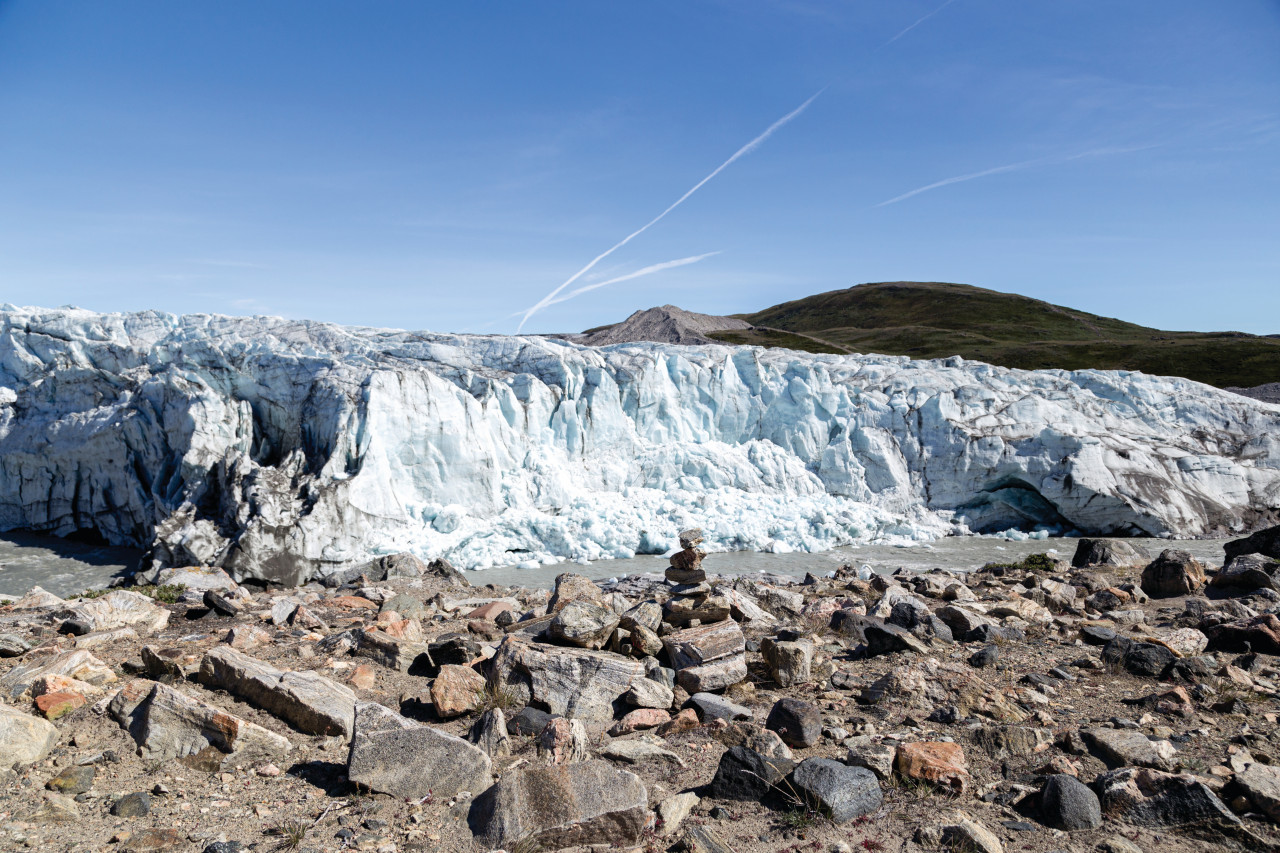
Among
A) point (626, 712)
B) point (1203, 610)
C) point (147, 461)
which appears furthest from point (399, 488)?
point (1203, 610)

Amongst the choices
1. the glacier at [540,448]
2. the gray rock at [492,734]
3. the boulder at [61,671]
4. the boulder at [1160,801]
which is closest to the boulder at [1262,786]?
the boulder at [1160,801]

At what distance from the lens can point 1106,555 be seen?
14789 millimetres

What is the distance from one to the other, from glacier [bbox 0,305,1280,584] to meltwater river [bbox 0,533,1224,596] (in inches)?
32.4

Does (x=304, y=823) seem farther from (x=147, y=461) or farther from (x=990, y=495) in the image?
(x=990, y=495)

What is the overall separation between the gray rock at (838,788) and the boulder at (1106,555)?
509 inches

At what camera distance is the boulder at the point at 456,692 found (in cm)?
525

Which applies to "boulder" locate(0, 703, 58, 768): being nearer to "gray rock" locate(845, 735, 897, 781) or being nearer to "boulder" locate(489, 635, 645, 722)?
"boulder" locate(489, 635, 645, 722)

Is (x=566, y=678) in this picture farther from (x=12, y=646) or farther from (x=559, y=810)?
(x=12, y=646)

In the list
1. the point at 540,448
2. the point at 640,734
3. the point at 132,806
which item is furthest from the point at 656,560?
the point at 132,806

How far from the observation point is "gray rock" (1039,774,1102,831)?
3.68m

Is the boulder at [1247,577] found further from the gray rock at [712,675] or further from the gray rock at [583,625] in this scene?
the gray rock at [583,625]

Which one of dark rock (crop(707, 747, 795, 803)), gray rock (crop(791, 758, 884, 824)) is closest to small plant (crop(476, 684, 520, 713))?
dark rock (crop(707, 747, 795, 803))

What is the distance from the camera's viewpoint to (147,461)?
784 inches

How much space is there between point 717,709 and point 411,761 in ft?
7.33
